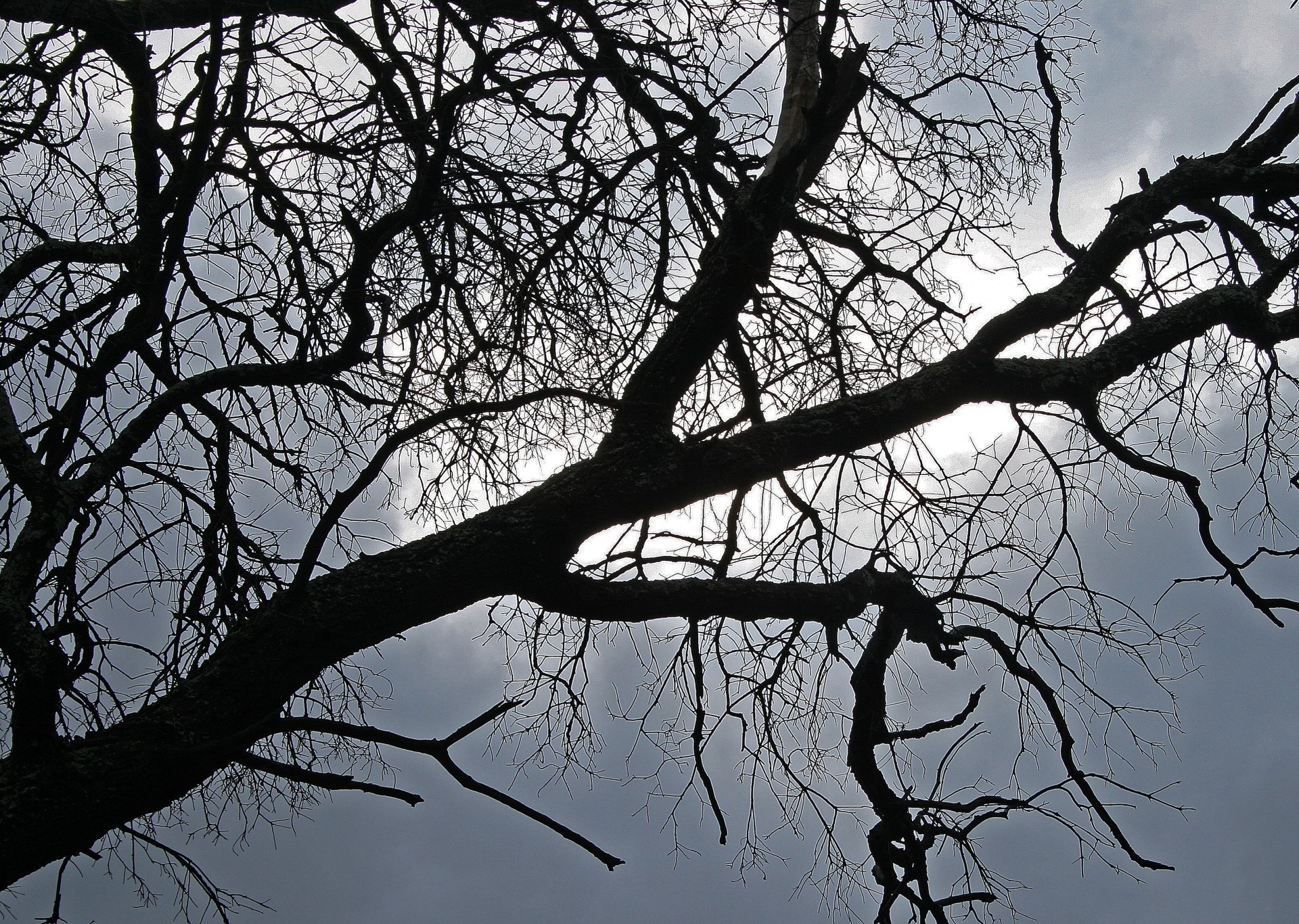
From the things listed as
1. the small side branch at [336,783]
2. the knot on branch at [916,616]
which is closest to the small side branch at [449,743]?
the small side branch at [336,783]

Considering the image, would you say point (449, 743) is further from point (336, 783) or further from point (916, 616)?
point (916, 616)

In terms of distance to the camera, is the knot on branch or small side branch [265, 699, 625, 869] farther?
the knot on branch

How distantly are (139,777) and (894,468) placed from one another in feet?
8.10

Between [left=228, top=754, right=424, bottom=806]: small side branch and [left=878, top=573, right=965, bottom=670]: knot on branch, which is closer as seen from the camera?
[left=228, top=754, right=424, bottom=806]: small side branch

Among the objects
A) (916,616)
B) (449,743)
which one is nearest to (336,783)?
(449,743)

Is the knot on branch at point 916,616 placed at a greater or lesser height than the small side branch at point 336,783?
greater

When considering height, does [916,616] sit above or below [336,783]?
above

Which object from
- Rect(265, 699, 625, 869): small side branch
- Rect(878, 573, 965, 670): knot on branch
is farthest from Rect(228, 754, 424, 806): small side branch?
Rect(878, 573, 965, 670): knot on branch

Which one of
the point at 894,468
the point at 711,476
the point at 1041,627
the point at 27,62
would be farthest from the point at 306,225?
the point at 1041,627

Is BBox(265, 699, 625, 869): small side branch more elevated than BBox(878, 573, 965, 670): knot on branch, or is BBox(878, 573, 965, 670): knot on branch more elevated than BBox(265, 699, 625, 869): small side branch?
BBox(878, 573, 965, 670): knot on branch

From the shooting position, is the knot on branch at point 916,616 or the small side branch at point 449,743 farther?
the knot on branch at point 916,616

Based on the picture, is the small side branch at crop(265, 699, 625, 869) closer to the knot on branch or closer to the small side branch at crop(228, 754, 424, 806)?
the small side branch at crop(228, 754, 424, 806)

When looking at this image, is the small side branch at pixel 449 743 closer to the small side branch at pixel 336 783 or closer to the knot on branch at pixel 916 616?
the small side branch at pixel 336 783

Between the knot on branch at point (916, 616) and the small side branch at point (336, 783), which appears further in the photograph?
the knot on branch at point (916, 616)
